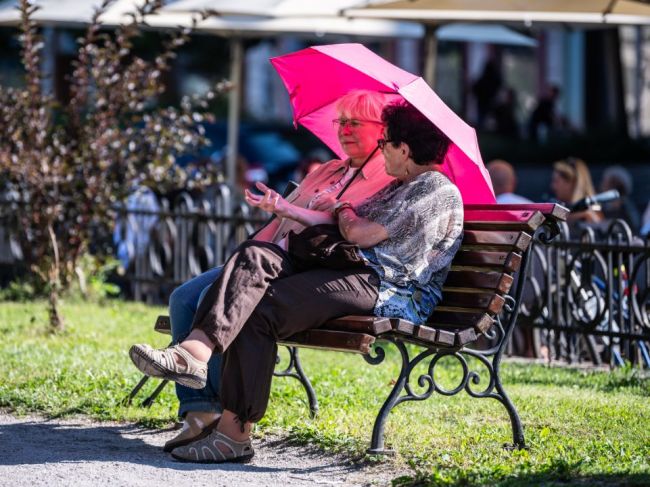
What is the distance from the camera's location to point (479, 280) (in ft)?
18.8

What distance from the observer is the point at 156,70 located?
9.67 meters

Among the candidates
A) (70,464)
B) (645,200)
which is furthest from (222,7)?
(645,200)

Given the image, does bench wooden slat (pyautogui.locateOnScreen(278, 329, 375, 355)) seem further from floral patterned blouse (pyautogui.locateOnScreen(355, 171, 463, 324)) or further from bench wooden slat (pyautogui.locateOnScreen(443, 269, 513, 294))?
bench wooden slat (pyautogui.locateOnScreen(443, 269, 513, 294))

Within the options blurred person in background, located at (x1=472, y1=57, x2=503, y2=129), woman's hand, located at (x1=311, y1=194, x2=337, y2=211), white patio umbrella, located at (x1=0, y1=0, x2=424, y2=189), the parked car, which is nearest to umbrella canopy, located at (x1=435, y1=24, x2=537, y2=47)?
white patio umbrella, located at (x1=0, y1=0, x2=424, y2=189)

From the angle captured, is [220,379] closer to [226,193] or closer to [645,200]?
[226,193]

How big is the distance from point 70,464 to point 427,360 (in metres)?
3.29

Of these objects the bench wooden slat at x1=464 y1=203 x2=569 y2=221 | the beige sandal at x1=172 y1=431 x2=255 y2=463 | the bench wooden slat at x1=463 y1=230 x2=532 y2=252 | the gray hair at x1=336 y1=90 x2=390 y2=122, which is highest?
the gray hair at x1=336 y1=90 x2=390 y2=122

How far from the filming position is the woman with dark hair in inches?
206

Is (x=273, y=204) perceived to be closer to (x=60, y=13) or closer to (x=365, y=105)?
(x=365, y=105)

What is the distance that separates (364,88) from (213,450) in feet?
6.06

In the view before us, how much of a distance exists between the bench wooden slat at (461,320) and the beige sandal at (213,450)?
959 mm

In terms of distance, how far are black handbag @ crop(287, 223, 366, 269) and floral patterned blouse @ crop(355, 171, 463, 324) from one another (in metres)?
0.09

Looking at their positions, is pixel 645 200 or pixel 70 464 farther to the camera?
pixel 645 200

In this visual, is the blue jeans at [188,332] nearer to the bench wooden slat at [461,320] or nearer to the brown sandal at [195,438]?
the brown sandal at [195,438]
